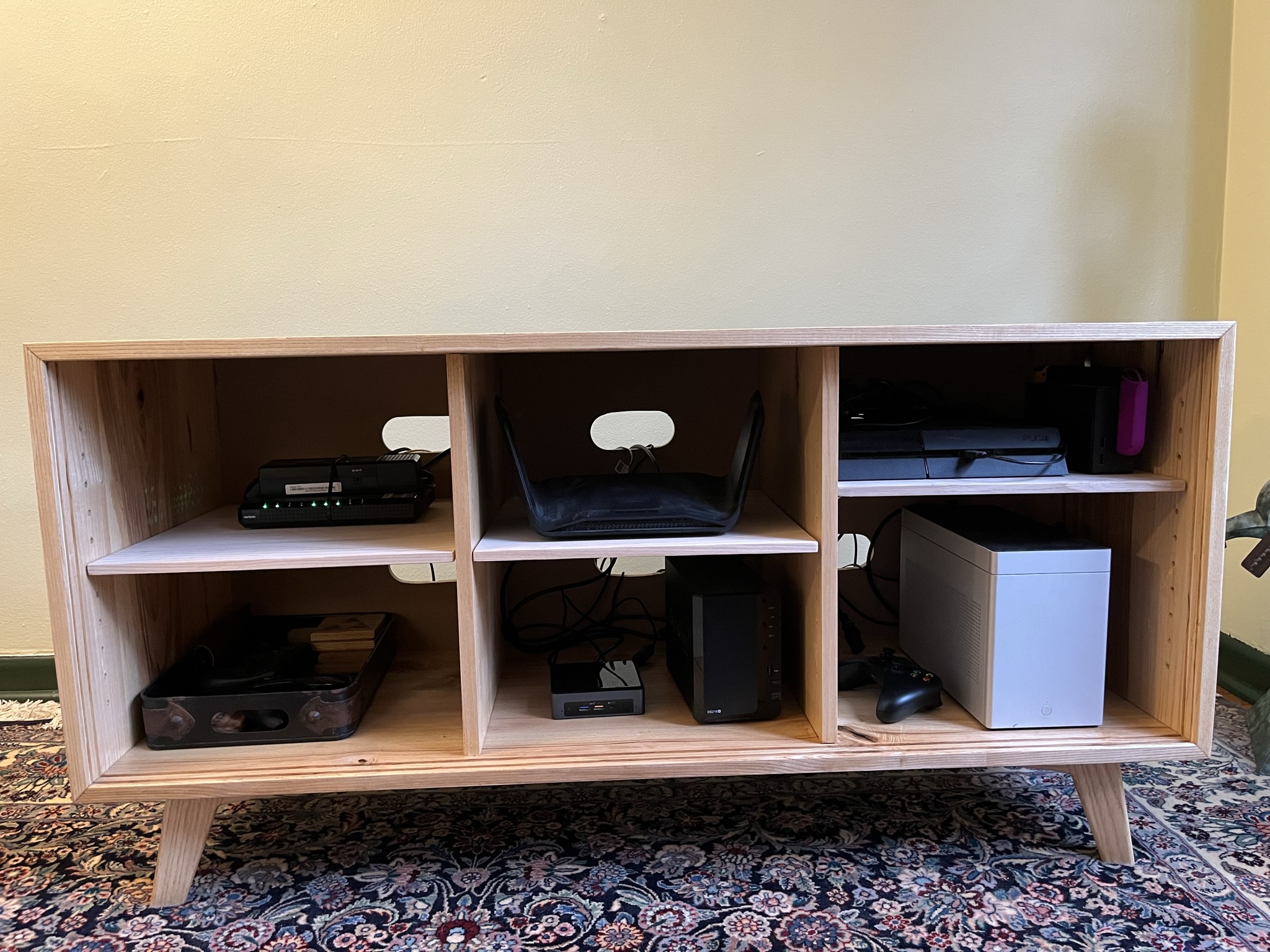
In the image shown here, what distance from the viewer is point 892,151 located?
159 cm

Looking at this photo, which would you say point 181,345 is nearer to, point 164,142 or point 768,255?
point 164,142

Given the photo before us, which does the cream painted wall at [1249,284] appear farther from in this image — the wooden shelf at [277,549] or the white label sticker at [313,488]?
the white label sticker at [313,488]

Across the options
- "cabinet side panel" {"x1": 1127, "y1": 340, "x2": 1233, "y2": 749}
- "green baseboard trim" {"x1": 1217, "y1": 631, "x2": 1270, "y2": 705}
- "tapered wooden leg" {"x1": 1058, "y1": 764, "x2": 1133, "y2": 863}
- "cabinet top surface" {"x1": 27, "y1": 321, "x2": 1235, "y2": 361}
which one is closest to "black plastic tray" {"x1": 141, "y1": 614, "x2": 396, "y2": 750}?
"cabinet top surface" {"x1": 27, "y1": 321, "x2": 1235, "y2": 361}

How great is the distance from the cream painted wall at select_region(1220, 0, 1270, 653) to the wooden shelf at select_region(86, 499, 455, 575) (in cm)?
145

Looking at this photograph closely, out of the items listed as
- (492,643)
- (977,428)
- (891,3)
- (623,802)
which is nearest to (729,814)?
(623,802)

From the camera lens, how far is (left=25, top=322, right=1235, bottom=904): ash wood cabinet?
37.7 inches

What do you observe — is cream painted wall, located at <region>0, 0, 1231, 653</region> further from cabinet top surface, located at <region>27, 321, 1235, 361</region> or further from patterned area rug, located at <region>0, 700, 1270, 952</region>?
patterned area rug, located at <region>0, 700, 1270, 952</region>

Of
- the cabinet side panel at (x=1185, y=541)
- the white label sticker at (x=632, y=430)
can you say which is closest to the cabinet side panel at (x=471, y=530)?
the white label sticker at (x=632, y=430)

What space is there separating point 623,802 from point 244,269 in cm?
116

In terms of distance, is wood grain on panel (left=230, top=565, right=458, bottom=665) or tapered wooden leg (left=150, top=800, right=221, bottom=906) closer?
tapered wooden leg (left=150, top=800, right=221, bottom=906)

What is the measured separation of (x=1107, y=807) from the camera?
1059 mm

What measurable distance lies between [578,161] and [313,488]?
790 mm

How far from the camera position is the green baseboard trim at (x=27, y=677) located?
1.65 meters

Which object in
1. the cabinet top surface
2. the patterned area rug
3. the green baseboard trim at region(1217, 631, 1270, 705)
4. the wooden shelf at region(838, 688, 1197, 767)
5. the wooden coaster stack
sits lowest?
the patterned area rug
